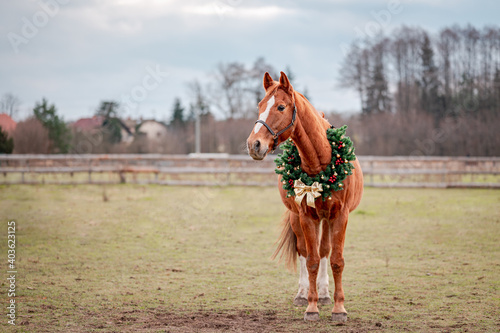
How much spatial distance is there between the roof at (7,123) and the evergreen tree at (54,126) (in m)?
4.25

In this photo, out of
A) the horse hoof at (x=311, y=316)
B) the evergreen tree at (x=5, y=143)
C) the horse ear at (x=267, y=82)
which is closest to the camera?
the horse ear at (x=267, y=82)

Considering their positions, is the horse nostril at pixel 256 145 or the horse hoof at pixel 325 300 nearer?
the horse nostril at pixel 256 145

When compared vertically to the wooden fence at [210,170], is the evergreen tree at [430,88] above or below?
above

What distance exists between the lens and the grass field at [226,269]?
4695mm

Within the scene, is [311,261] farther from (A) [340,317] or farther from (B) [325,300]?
(B) [325,300]

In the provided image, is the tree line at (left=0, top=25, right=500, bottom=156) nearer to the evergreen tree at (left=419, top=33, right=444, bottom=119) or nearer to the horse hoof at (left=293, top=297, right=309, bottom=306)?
the evergreen tree at (left=419, top=33, right=444, bottom=119)

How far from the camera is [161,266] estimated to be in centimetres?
713

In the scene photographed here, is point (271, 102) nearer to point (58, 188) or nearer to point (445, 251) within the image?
point (445, 251)

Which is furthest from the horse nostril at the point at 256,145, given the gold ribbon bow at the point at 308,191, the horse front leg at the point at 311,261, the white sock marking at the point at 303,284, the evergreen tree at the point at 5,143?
the evergreen tree at the point at 5,143

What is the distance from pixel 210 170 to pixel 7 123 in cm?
787

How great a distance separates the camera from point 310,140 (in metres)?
4.75

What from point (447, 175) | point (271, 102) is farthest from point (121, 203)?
point (447, 175)

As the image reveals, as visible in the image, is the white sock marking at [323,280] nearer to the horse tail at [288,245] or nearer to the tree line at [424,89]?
the horse tail at [288,245]

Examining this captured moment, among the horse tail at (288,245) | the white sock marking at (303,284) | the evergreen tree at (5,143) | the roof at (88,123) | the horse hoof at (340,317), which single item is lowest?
the horse hoof at (340,317)
